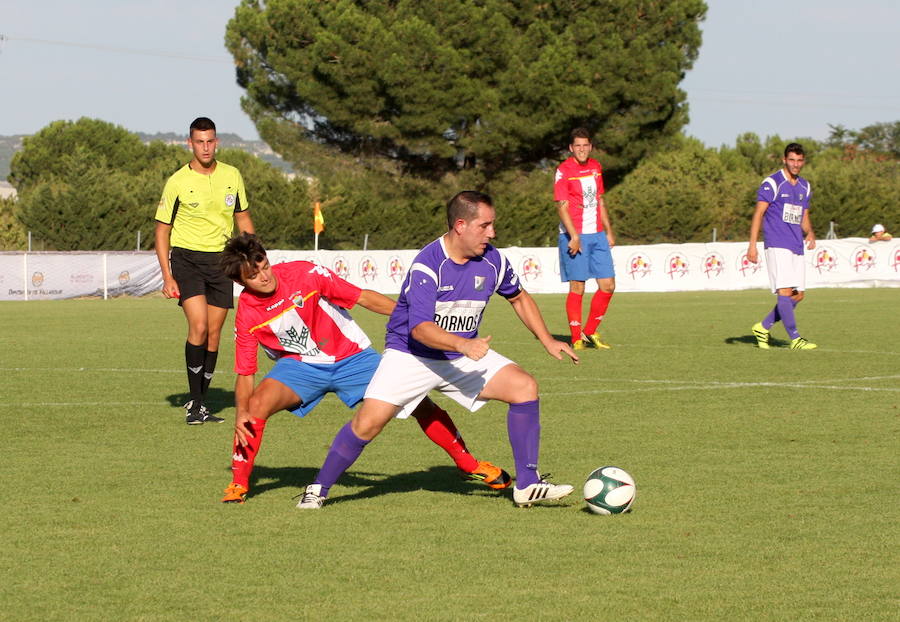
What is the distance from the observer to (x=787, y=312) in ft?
48.2

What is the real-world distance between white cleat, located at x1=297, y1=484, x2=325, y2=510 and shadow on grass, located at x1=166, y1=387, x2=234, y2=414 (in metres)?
4.02

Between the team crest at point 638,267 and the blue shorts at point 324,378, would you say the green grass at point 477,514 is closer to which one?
the blue shorts at point 324,378

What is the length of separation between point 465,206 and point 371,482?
5.93 feet

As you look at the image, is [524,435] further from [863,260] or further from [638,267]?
[863,260]

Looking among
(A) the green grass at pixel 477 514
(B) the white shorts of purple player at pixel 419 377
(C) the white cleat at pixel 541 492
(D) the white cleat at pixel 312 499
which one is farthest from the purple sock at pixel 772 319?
(D) the white cleat at pixel 312 499

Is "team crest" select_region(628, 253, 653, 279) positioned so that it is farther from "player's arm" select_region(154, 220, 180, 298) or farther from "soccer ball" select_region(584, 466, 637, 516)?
"soccer ball" select_region(584, 466, 637, 516)

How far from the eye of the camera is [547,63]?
4391cm

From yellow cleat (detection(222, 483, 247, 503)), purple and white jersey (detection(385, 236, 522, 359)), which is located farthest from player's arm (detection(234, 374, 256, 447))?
purple and white jersey (detection(385, 236, 522, 359))

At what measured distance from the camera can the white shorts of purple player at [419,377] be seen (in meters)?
6.28

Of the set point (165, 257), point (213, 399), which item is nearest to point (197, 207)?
point (165, 257)

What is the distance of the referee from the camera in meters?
9.88

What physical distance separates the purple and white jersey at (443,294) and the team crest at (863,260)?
2954 cm

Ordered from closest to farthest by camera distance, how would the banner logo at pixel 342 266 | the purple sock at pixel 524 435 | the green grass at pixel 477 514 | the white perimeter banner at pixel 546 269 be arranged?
→ the green grass at pixel 477 514 → the purple sock at pixel 524 435 → the white perimeter banner at pixel 546 269 → the banner logo at pixel 342 266

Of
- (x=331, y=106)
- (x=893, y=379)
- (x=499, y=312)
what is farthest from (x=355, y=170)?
(x=893, y=379)
